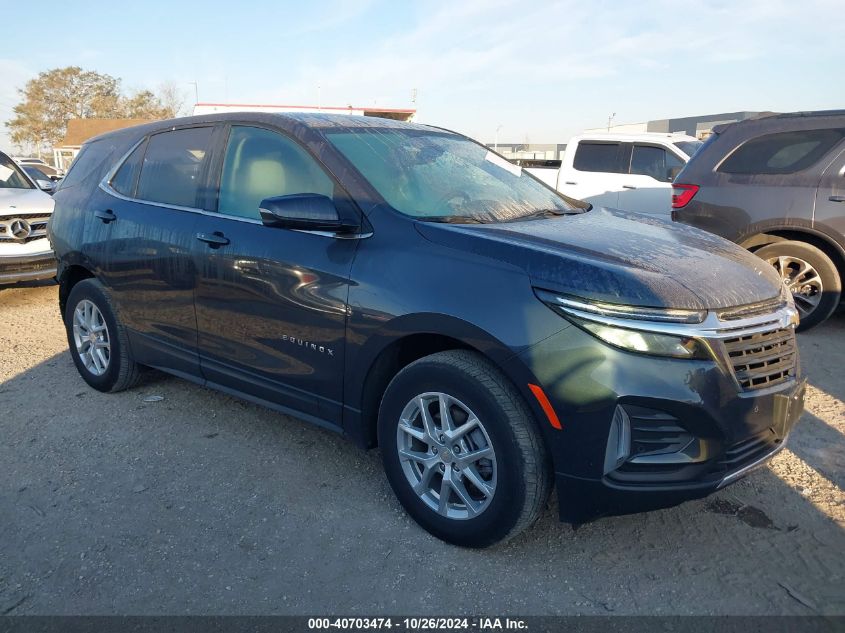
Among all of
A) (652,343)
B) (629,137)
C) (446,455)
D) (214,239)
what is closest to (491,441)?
(446,455)

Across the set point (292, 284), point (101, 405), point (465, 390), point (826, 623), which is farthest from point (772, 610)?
point (101, 405)

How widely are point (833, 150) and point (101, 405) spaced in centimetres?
622

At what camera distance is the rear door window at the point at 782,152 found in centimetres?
579

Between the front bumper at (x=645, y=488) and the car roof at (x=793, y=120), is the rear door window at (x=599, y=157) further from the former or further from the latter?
the front bumper at (x=645, y=488)

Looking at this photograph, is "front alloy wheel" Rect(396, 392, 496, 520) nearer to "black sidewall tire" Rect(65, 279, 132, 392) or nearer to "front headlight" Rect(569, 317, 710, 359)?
"front headlight" Rect(569, 317, 710, 359)

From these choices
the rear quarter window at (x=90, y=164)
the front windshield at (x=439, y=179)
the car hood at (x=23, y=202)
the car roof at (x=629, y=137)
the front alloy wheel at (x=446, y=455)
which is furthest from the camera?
the car roof at (x=629, y=137)

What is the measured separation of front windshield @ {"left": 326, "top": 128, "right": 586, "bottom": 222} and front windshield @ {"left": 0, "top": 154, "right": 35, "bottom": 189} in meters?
6.94

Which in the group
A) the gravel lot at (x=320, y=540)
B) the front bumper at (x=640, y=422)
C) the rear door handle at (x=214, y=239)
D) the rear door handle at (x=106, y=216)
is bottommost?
the gravel lot at (x=320, y=540)

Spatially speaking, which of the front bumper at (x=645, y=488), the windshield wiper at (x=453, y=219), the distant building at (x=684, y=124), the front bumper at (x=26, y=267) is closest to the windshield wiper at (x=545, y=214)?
the windshield wiper at (x=453, y=219)

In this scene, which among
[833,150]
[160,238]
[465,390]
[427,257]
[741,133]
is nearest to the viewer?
[465,390]

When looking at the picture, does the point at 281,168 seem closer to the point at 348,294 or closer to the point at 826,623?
the point at 348,294

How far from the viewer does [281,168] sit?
3344 millimetres

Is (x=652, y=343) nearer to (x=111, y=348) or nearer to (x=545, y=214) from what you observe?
(x=545, y=214)

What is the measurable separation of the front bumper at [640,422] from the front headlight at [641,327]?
0.09 ft
